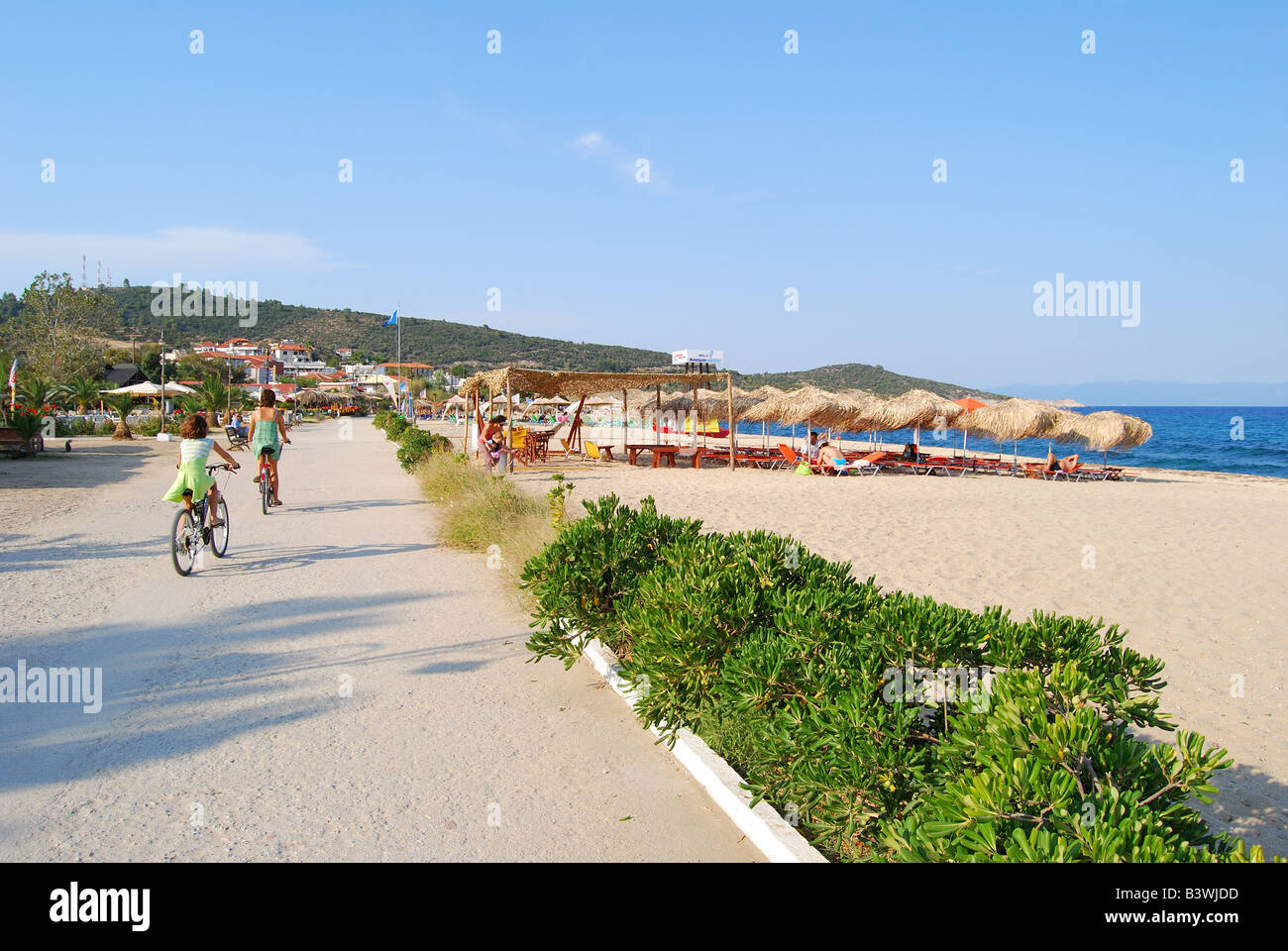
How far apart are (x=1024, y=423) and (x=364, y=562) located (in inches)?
824

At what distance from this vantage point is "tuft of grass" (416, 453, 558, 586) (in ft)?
22.6

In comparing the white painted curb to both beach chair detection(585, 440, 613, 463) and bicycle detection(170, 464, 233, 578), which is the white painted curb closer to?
bicycle detection(170, 464, 233, 578)

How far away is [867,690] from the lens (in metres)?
2.70

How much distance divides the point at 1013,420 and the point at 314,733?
2359 cm

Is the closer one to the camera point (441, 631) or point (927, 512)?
point (441, 631)

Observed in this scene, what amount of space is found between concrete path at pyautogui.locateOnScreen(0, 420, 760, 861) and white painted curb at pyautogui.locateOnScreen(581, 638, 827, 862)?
76 millimetres

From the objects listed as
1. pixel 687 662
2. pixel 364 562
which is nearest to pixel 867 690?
pixel 687 662

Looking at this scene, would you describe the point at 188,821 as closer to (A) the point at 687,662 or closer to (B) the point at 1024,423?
(A) the point at 687,662

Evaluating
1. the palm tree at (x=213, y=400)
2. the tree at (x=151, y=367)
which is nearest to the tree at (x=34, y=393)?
the palm tree at (x=213, y=400)

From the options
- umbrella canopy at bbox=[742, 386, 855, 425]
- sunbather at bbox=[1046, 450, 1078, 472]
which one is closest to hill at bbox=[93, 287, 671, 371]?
umbrella canopy at bbox=[742, 386, 855, 425]

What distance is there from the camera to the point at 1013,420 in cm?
2369

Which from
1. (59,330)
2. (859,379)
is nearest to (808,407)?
(59,330)

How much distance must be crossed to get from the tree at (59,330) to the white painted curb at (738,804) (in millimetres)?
40344

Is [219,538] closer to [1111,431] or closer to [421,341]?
[1111,431]
